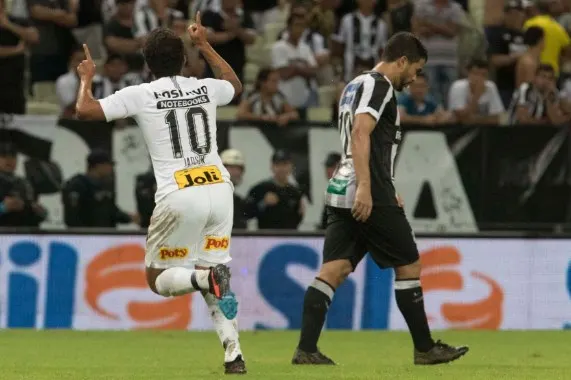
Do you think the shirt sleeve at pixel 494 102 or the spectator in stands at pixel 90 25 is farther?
the spectator in stands at pixel 90 25

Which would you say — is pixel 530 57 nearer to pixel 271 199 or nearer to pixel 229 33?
pixel 229 33

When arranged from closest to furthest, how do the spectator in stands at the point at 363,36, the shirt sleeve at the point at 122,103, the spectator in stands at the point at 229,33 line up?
the shirt sleeve at the point at 122,103
the spectator in stands at the point at 229,33
the spectator in stands at the point at 363,36

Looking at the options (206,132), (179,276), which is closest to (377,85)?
(206,132)

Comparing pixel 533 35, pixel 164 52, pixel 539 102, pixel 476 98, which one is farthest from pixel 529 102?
pixel 164 52

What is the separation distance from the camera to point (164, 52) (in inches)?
376

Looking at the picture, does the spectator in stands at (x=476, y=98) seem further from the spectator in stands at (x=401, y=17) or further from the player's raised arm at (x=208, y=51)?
the player's raised arm at (x=208, y=51)

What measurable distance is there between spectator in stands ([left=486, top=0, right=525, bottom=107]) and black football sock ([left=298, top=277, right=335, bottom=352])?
9.10 metres

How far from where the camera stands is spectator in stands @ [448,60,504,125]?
18062 mm

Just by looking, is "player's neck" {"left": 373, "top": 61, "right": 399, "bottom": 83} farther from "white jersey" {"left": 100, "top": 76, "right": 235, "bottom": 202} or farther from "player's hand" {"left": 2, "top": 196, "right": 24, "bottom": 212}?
"player's hand" {"left": 2, "top": 196, "right": 24, "bottom": 212}

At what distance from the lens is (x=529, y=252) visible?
51.5 ft

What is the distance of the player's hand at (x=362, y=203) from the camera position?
1013 centimetres

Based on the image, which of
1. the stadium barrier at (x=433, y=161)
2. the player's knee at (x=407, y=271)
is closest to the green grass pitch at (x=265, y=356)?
the player's knee at (x=407, y=271)

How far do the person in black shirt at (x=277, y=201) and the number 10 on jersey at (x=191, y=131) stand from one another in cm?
682

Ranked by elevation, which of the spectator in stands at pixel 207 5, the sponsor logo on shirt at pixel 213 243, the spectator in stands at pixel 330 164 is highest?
the spectator in stands at pixel 207 5
